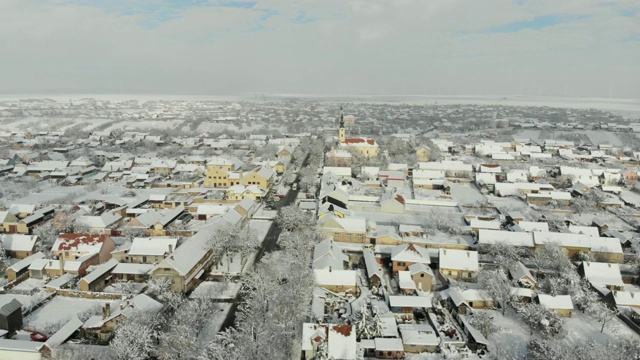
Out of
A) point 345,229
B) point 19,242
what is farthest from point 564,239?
point 19,242

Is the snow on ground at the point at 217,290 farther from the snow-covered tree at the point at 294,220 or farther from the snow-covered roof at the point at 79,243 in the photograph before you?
the snow-covered tree at the point at 294,220

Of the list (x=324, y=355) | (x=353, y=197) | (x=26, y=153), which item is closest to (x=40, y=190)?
(x=26, y=153)

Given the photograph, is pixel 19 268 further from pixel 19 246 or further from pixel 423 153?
pixel 423 153

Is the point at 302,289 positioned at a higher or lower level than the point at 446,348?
higher

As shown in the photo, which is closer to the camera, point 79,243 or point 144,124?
point 79,243

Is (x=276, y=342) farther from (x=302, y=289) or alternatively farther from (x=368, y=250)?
(x=368, y=250)

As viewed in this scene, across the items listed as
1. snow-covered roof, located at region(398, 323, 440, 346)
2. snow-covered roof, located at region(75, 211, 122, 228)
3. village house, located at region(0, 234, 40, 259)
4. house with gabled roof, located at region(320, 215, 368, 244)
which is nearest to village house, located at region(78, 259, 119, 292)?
village house, located at region(0, 234, 40, 259)

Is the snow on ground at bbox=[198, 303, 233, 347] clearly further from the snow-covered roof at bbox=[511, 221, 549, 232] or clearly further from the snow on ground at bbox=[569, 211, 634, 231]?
the snow on ground at bbox=[569, 211, 634, 231]
